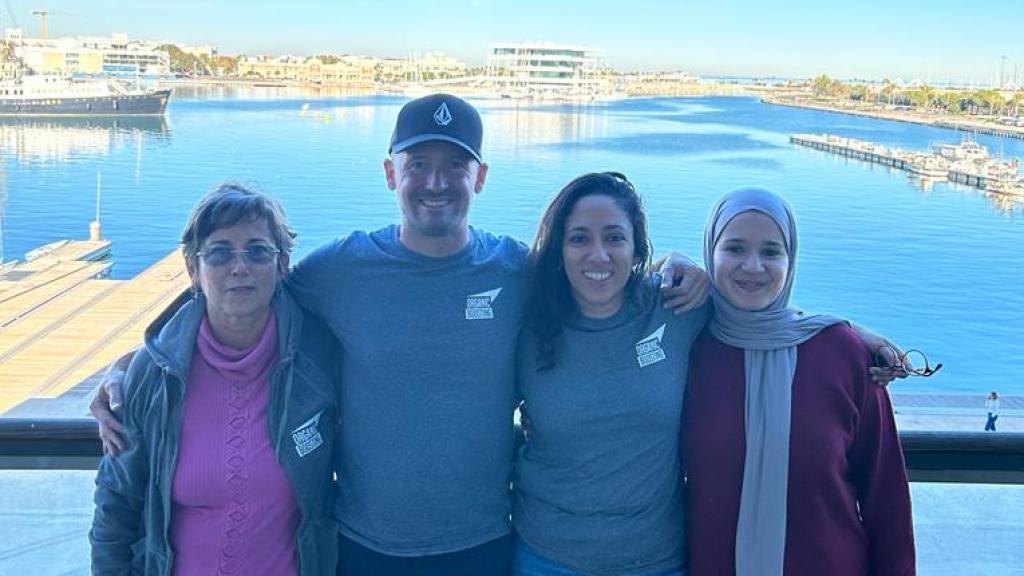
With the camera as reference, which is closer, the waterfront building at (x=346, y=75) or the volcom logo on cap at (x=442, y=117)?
the volcom logo on cap at (x=442, y=117)

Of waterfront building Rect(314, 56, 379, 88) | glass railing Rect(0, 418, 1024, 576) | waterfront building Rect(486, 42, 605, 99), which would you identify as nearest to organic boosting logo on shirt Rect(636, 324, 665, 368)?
glass railing Rect(0, 418, 1024, 576)

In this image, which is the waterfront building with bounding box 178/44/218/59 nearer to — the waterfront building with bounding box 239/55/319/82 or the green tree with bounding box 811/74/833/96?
the waterfront building with bounding box 239/55/319/82

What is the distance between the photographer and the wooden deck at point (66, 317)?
1331 centimetres

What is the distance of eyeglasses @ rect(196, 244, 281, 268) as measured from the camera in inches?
57.4

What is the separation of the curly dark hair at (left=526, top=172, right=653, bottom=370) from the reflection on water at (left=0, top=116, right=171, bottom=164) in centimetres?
4444

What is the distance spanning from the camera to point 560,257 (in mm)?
1585

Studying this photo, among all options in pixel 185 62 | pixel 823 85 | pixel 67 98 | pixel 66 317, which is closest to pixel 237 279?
pixel 66 317

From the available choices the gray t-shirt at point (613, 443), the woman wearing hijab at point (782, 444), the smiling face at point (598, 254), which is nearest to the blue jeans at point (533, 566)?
the gray t-shirt at point (613, 443)

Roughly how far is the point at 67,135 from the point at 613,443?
52.4 meters

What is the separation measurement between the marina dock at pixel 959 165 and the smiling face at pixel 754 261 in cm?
4132

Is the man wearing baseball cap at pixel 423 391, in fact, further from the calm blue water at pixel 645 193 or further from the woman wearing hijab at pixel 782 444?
the calm blue water at pixel 645 193

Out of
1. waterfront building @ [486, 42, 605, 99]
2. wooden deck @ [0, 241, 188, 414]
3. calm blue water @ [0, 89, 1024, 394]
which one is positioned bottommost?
wooden deck @ [0, 241, 188, 414]

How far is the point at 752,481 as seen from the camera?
1444 millimetres

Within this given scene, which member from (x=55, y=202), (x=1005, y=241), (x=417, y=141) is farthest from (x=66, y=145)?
(x=417, y=141)
